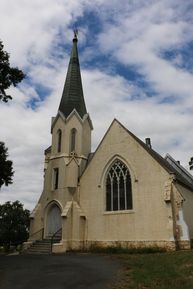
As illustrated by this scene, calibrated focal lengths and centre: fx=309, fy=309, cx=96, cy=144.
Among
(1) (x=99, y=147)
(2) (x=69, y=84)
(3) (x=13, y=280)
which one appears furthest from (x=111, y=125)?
(3) (x=13, y=280)

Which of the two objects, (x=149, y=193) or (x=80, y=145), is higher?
(x=80, y=145)

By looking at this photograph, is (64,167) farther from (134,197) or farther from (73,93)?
(73,93)

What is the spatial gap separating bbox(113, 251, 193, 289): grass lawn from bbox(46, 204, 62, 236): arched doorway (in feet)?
41.5

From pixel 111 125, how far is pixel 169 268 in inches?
599

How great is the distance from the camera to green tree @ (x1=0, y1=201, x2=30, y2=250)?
4016 centimetres

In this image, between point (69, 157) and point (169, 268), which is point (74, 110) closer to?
point (69, 157)

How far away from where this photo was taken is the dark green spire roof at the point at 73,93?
29.2 m

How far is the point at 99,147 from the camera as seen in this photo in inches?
1008

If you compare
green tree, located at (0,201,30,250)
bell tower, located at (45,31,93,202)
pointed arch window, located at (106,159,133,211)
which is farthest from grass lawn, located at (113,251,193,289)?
green tree, located at (0,201,30,250)

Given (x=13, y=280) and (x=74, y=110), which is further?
(x=74, y=110)

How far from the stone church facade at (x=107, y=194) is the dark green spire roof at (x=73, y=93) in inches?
5.3

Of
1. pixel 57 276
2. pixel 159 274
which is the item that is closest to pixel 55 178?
pixel 57 276

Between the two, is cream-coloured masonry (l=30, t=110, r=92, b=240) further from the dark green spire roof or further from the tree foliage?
the tree foliage

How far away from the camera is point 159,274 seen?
35.0 feet
